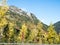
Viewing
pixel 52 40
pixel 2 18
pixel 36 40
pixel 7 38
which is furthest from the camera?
pixel 36 40

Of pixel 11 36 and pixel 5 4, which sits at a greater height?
pixel 5 4

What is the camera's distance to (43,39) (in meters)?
67.4

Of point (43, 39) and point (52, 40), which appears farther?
point (43, 39)

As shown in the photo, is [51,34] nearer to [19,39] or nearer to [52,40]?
[52,40]

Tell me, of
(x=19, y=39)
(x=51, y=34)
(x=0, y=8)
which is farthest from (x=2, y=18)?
(x=19, y=39)

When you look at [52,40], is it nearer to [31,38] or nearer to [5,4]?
[31,38]

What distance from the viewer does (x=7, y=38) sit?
65750 millimetres

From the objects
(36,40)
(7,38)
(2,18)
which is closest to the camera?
(2,18)

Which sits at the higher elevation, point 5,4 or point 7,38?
point 5,4

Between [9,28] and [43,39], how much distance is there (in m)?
11.2

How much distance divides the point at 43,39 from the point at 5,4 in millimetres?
31325

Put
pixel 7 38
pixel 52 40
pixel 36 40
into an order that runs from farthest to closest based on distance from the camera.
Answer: pixel 36 40, pixel 7 38, pixel 52 40

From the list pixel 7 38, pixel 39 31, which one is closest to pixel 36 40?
pixel 39 31

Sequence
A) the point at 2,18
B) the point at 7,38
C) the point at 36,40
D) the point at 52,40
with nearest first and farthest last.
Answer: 1. the point at 2,18
2. the point at 52,40
3. the point at 7,38
4. the point at 36,40
